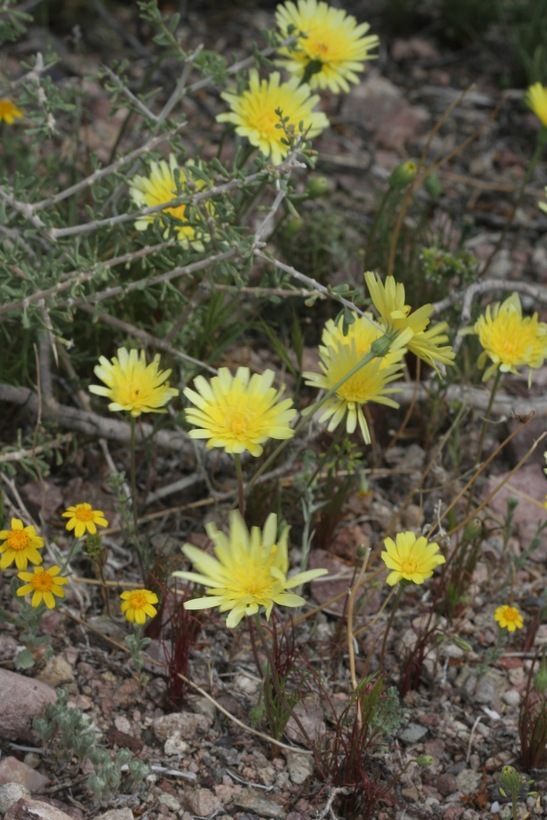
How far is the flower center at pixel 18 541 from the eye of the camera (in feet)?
6.93

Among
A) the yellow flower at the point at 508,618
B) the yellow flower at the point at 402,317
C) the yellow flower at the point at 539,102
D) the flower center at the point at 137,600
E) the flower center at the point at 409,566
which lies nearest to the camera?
the yellow flower at the point at 402,317

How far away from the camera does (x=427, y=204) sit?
361cm

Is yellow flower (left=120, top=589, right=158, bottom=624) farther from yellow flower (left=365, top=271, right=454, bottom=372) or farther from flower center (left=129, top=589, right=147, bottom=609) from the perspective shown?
yellow flower (left=365, top=271, right=454, bottom=372)

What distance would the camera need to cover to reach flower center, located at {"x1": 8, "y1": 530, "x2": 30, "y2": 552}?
2113 millimetres

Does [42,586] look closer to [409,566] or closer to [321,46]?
[409,566]

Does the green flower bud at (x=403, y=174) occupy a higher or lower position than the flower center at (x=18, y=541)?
higher

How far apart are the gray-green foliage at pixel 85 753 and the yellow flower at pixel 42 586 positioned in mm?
189

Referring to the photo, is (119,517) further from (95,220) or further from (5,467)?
(95,220)

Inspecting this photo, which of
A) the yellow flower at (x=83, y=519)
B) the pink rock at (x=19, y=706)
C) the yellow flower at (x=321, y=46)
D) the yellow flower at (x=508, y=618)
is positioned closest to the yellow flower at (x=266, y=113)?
the yellow flower at (x=321, y=46)

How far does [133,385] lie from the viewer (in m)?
2.13

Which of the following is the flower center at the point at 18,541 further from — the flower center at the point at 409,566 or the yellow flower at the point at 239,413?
the flower center at the point at 409,566

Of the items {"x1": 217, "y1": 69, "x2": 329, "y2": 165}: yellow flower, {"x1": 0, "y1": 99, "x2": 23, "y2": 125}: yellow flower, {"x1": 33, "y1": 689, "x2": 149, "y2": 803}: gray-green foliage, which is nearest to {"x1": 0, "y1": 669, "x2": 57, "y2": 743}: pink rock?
{"x1": 33, "y1": 689, "x2": 149, "y2": 803}: gray-green foliage

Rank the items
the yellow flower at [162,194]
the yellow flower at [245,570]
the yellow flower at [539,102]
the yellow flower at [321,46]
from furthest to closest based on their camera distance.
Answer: the yellow flower at [539,102], the yellow flower at [321,46], the yellow flower at [162,194], the yellow flower at [245,570]

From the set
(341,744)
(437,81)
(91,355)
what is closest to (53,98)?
(91,355)
